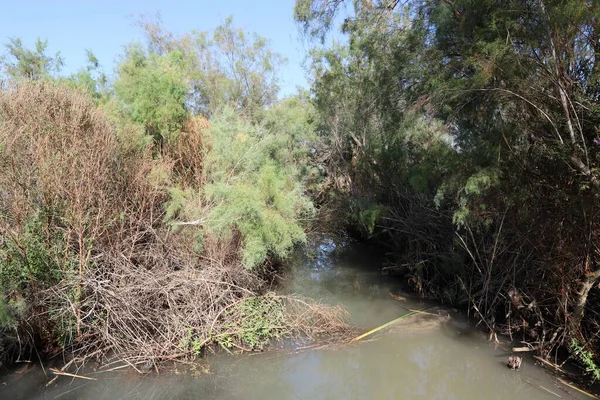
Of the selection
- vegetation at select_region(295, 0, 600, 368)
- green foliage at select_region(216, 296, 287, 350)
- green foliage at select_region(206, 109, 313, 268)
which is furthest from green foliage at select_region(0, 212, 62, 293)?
vegetation at select_region(295, 0, 600, 368)

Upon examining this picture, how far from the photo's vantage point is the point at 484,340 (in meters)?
7.52

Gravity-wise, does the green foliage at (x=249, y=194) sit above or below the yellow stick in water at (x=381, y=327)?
above

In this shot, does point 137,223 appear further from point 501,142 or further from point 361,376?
point 501,142

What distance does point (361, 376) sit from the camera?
21.9ft

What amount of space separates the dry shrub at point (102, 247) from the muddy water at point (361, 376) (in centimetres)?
55

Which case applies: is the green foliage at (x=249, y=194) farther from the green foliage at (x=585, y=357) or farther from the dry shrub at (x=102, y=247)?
the green foliage at (x=585, y=357)

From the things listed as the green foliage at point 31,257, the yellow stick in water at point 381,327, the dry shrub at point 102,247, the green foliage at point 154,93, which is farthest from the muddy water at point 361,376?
the green foliage at point 154,93

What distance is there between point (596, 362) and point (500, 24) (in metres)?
5.18

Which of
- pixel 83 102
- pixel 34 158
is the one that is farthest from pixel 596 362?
pixel 83 102

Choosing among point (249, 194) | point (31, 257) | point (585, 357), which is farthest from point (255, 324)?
point (585, 357)

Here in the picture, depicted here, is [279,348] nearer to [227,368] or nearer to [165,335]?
[227,368]

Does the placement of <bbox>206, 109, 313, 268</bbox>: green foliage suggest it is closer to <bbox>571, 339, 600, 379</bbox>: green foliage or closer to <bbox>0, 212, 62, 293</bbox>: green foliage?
<bbox>0, 212, 62, 293</bbox>: green foliage

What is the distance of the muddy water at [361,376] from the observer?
597cm

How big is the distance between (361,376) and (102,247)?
16.0 feet
